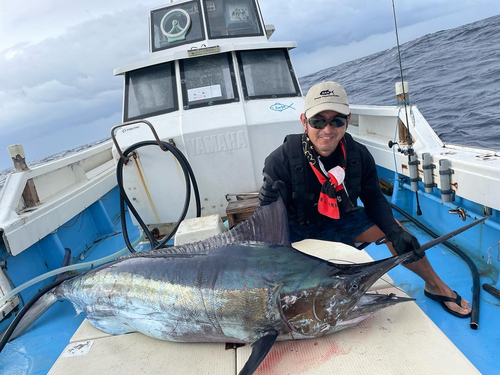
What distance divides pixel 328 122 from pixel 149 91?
2.92 metres

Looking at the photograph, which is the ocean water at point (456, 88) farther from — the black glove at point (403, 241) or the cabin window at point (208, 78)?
the black glove at point (403, 241)

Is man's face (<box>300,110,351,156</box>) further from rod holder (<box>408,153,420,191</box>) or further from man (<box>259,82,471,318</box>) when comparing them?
rod holder (<box>408,153,420,191</box>)

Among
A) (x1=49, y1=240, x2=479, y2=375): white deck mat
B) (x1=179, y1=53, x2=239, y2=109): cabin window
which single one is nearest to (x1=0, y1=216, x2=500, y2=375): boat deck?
(x1=49, y1=240, x2=479, y2=375): white deck mat

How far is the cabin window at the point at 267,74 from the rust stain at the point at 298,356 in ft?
10.6

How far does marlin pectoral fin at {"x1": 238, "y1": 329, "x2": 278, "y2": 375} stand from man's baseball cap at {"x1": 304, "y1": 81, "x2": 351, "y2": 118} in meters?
1.43

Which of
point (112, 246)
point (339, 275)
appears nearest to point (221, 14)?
point (112, 246)

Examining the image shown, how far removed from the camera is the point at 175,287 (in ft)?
6.89

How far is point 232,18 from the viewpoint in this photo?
5137 mm

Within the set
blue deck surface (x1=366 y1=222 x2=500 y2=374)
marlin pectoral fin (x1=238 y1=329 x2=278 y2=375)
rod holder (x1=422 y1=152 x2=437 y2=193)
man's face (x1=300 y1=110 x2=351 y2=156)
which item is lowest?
blue deck surface (x1=366 y1=222 x2=500 y2=374)

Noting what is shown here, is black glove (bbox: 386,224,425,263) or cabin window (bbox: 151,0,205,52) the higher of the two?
cabin window (bbox: 151,0,205,52)

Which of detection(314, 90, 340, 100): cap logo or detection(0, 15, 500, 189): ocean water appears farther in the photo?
detection(0, 15, 500, 189): ocean water

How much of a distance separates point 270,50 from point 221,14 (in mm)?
1116

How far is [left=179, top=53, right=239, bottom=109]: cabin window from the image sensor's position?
14.6 feet

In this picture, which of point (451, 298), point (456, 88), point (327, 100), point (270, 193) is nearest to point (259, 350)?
point (270, 193)
